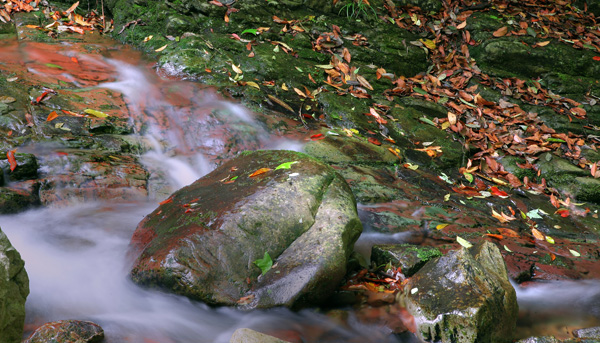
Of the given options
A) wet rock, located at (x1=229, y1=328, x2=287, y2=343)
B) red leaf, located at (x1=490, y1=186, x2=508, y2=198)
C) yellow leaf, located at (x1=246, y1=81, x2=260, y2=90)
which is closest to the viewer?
wet rock, located at (x1=229, y1=328, x2=287, y2=343)

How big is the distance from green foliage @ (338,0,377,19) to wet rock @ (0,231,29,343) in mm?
7071

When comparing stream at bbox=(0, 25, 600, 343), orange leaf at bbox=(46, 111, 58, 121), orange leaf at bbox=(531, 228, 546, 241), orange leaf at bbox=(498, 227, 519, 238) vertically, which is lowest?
orange leaf at bbox=(531, 228, 546, 241)

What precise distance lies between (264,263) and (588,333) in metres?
2.49

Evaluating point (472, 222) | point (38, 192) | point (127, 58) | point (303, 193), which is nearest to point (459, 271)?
point (303, 193)

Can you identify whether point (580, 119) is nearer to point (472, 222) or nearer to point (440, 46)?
point (440, 46)

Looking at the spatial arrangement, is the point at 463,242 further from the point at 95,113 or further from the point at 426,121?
the point at 95,113

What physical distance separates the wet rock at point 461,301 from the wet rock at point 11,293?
240cm

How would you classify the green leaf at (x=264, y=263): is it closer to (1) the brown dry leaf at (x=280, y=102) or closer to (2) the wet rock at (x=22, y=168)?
(2) the wet rock at (x=22, y=168)

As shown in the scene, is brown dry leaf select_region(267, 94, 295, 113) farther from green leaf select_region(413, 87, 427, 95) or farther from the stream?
green leaf select_region(413, 87, 427, 95)

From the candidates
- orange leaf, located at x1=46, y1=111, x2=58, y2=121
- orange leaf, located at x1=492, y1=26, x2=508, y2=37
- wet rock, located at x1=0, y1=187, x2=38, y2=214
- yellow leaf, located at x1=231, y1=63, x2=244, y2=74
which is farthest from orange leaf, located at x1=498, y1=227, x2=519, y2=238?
orange leaf, located at x1=492, y1=26, x2=508, y2=37

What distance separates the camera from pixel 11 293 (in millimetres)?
2316

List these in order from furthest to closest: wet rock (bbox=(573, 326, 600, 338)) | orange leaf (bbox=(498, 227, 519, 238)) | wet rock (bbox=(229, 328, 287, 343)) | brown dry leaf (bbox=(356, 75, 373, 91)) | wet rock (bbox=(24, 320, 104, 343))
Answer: brown dry leaf (bbox=(356, 75, 373, 91))
orange leaf (bbox=(498, 227, 519, 238))
wet rock (bbox=(573, 326, 600, 338))
wet rock (bbox=(229, 328, 287, 343))
wet rock (bbox=(24, 320, 104, 343))

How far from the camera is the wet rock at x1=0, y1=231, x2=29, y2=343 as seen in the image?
2232mm

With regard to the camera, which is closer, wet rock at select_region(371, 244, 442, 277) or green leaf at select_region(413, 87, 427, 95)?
wet rock at select_region(371, 244, 442, 277)
